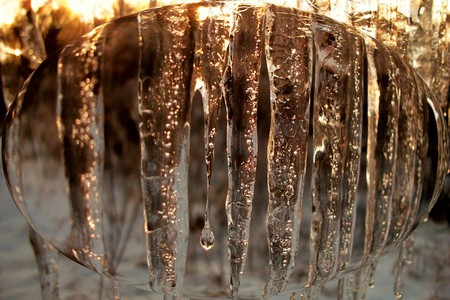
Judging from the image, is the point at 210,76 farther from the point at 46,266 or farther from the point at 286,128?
the point at 46,266

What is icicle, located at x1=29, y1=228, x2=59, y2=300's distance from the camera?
499 mm

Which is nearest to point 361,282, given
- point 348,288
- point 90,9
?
point 348,288

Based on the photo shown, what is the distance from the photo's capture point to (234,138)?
337 mm

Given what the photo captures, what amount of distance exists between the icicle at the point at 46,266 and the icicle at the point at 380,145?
256mm

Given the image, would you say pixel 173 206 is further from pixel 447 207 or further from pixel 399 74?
pixel 447 207

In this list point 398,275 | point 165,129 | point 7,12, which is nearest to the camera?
point 165,129

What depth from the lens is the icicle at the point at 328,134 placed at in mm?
353

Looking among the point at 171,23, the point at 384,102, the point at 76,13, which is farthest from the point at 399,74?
the point at 76,13

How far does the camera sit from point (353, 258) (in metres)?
0.38

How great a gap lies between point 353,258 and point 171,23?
175mm

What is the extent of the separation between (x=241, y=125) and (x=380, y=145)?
90mm

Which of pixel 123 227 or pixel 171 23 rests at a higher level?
pixel 171 23

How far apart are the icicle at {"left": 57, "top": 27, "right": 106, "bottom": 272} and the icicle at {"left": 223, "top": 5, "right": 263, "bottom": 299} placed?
7 cm

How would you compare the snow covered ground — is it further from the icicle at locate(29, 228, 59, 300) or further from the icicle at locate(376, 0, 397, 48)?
the icicle at locate(376, 0, 397, 48)
